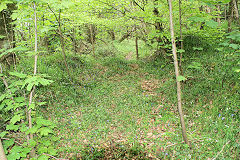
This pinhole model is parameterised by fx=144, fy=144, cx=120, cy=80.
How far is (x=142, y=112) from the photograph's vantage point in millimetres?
4988

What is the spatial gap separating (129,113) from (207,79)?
3.18 metres

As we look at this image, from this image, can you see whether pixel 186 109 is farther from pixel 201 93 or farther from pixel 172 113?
pixel 201 93

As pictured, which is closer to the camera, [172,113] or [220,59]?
[172,113]

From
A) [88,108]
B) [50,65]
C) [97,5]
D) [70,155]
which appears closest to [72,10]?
[97,5]

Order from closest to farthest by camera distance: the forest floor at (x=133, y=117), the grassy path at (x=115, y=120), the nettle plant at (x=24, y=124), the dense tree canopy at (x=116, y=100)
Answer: the nettle plant at (x=24, y=124) → the dense tree canopy at (x=116, y=100) → the forest floor at (x=133, y=117) → the grassy path at (x=115, y=120)

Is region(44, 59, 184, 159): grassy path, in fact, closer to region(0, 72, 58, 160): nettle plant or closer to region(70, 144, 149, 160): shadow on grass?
region(70, 144, 149, 160): shadow on grass

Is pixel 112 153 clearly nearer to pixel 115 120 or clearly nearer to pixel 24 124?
pixel 115 120

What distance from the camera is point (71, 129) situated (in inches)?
177

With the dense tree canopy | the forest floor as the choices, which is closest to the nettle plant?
the dense tree canopy

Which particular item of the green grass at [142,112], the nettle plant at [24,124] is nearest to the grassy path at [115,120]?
the green grass at [142,112]

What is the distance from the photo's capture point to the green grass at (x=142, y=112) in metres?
3.54

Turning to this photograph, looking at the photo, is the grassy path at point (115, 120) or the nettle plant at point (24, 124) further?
the grassy path at point (115, 120)

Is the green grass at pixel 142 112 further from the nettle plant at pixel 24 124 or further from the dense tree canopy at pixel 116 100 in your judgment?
the nettle plant at pixel 24 124

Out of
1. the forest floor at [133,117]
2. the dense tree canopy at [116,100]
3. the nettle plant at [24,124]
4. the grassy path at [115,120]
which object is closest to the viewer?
the nettle plant at [24,124]
